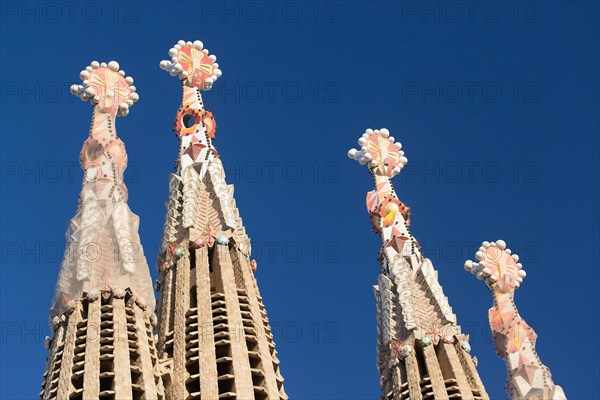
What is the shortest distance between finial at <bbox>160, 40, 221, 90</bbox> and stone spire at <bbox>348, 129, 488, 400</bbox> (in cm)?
655

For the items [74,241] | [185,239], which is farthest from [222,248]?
[74,241]

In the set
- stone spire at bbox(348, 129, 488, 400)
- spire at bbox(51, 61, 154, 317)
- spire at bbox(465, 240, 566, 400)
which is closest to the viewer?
spire at bbox(51, 61, 154, 317)

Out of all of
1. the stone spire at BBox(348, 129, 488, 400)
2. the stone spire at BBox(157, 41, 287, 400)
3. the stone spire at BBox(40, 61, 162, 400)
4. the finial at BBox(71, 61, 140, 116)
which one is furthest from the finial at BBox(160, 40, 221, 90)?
the stone spire at BBox(40, 61, 162, 400)

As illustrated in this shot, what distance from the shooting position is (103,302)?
107ft

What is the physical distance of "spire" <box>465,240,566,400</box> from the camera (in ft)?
122

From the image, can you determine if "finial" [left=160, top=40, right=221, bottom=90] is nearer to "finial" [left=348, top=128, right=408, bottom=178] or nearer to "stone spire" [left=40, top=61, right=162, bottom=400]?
"finial" [left=348, top=128, right=408, bottom=178]

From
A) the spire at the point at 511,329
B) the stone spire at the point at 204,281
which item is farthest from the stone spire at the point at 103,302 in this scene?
the spire at the point at 511,329

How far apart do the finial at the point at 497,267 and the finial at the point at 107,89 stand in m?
13.3

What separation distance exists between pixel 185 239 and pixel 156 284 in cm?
194

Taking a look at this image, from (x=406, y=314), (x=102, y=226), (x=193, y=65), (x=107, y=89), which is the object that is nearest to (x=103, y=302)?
(x=102, y=226)

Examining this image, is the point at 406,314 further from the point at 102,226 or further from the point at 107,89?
the point at 107,89

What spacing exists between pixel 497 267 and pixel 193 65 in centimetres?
1441

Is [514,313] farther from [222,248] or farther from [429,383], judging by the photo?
[222,248]

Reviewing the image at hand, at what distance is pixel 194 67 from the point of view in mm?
46625
